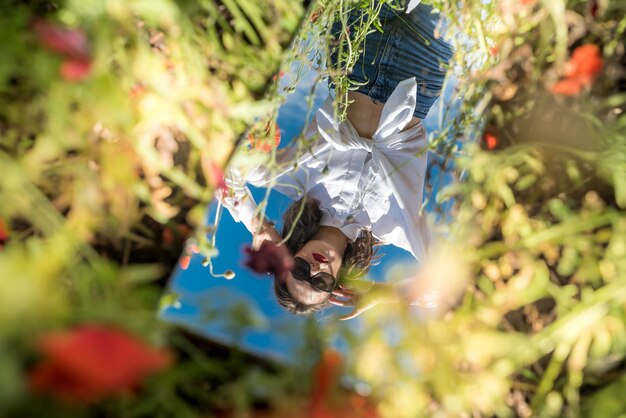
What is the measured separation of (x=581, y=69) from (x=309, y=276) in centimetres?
103

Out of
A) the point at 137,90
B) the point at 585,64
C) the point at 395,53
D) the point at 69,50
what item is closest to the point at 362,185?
the point at 395,53

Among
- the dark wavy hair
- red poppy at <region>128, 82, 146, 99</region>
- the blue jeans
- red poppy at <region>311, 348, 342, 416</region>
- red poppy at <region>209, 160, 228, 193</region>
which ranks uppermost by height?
red poppy at <region>128, 82, 146, 99</region>

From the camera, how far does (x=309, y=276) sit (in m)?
1.49

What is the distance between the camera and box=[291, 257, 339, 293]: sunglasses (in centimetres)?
148

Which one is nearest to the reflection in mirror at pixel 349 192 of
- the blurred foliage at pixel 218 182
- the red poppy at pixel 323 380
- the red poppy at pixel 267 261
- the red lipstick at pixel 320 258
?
the red lipstick at pixel 320 258

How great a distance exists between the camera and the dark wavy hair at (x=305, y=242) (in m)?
1.55

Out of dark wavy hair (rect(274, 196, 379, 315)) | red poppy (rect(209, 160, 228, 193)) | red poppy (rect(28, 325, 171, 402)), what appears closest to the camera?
red poppy (rect(28, 325, 171, 402))

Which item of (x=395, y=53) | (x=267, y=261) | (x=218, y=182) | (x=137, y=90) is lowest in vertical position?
(x=395, y=53)

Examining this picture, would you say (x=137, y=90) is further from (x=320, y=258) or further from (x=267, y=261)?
(x=320, y=258)

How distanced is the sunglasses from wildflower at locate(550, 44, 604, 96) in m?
0.98

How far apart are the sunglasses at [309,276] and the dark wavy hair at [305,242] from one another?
0.05 m

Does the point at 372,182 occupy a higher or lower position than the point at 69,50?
lower

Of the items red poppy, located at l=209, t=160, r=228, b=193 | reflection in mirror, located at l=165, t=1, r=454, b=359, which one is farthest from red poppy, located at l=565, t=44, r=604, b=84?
reflection in mirror, located at l=165, t=1, r=454, b=359

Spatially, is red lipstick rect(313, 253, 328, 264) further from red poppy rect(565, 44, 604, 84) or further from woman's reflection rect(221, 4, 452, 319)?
red poppy rect(565, 44, 604, 84)
